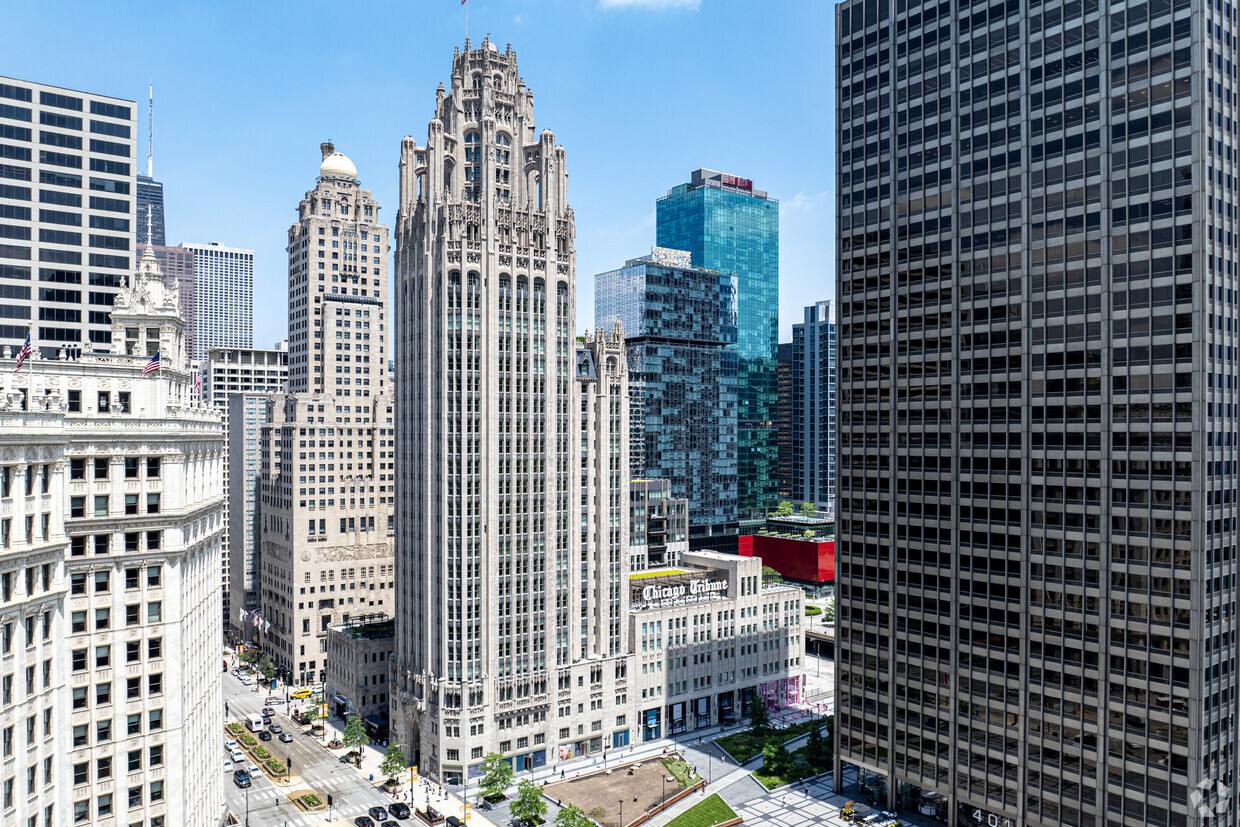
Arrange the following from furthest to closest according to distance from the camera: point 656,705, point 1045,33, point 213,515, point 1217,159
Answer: point 656,705 < point 1045,33 < point 1217,159 < point 213,515

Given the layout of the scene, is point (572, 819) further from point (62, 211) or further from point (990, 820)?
point (62, 211)

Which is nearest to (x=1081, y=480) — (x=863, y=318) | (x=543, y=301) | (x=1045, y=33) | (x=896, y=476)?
(x=896, y=476)

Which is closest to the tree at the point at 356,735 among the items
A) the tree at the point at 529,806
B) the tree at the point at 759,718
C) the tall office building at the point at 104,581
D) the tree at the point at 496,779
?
the tree at the point at 496,779

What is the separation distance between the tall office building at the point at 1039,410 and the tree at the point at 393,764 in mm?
67013

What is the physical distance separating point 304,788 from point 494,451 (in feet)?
195

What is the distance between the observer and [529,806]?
11906cm

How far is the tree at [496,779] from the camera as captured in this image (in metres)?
126

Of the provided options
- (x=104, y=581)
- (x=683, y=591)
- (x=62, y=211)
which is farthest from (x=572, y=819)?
(x=62, y=211)

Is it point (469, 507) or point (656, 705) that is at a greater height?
point (469, 507)

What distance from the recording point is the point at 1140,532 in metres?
98.6

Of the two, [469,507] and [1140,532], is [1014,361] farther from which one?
[469,507]

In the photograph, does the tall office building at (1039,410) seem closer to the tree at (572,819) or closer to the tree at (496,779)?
the tree at (572,819)

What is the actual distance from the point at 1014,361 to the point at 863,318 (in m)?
24.6

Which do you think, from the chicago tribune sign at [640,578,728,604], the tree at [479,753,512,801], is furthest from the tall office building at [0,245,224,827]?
the chicago tribune sign at [640,578,728,604]
